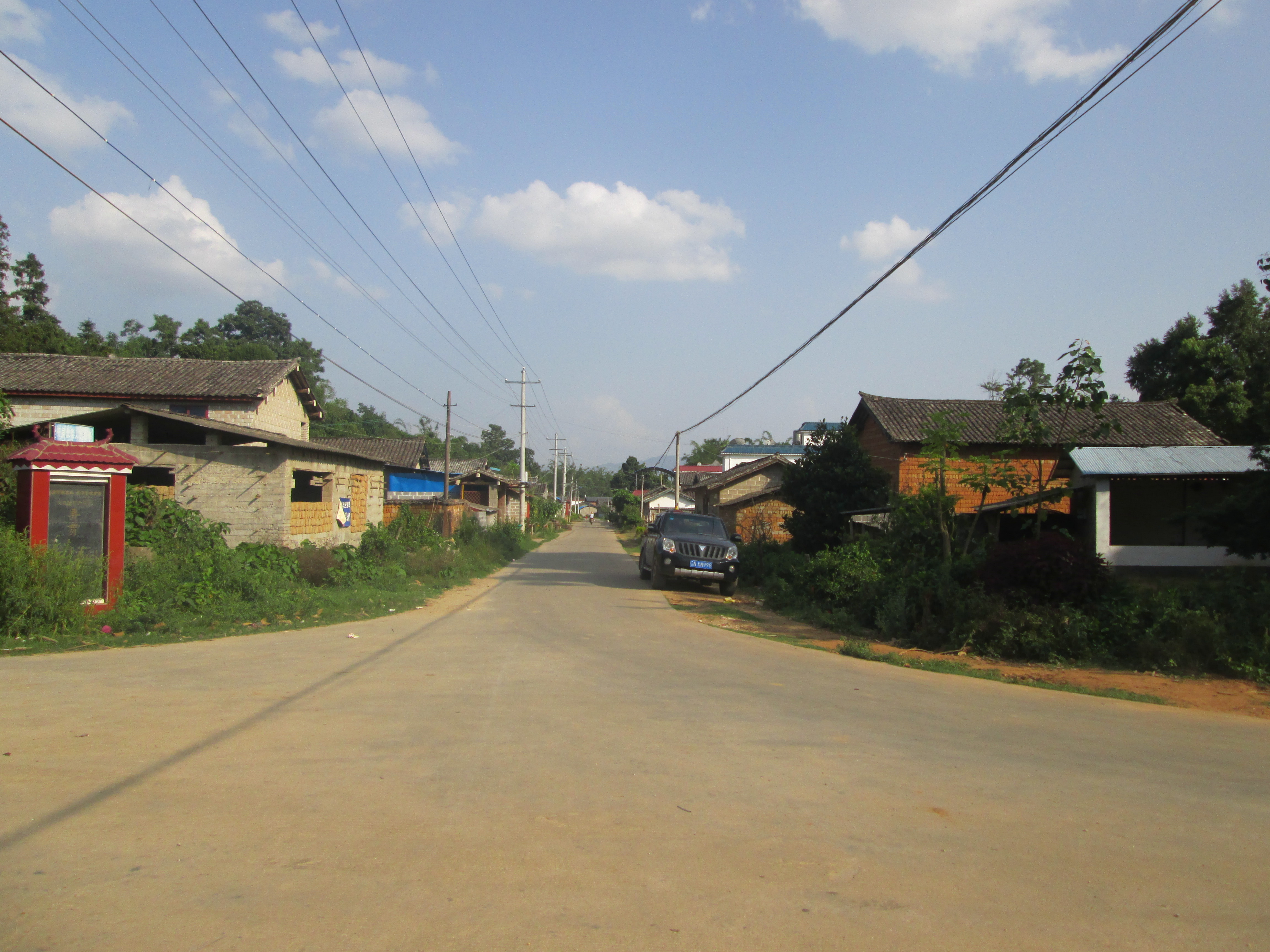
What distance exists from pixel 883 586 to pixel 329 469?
1506 cm

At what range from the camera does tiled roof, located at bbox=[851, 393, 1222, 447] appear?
28.3 m

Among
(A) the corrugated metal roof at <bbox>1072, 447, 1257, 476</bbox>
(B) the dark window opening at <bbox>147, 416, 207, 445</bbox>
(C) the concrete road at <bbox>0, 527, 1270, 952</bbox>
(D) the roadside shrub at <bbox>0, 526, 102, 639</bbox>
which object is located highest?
(B) the dark window opening at <bbox>147, 416, 207, 445</bbox>

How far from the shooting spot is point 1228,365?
3166 cm

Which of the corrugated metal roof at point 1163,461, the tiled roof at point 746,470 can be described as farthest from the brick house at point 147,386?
the corrugated metal roof at point 1163,461

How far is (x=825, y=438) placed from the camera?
2455 centimetres

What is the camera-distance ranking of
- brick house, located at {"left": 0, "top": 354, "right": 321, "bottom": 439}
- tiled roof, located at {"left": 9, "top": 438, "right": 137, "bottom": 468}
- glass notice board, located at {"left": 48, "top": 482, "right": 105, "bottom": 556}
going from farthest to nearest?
brick house, located at {"left": 0, "top": 354, "right": 321, "bottom": 439} < glass notice board, located at {"left": 48, "top": 482, "right": 105, "bottom": 556} < tiled roof, located at {"left": 9, "top": 438, "right": 137, "bottom": 468}

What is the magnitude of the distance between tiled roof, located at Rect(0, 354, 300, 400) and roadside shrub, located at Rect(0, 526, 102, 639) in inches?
802

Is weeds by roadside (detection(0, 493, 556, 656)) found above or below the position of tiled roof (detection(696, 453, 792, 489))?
below

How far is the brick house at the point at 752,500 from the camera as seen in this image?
32.8 metres

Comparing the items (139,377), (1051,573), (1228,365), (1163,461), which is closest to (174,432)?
(139,377)

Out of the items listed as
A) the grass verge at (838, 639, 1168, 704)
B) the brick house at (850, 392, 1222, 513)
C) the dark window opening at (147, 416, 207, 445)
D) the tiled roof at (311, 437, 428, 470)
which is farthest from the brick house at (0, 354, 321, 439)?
the grass verge at (838, 639, 1168, 704)

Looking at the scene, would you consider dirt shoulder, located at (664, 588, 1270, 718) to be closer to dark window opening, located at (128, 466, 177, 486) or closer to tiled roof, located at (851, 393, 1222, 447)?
dark window opening, located at (128, 466, 177, 486)

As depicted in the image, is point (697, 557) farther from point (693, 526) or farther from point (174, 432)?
point (174, 432)

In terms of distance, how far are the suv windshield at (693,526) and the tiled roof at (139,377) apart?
1763 centimetres
